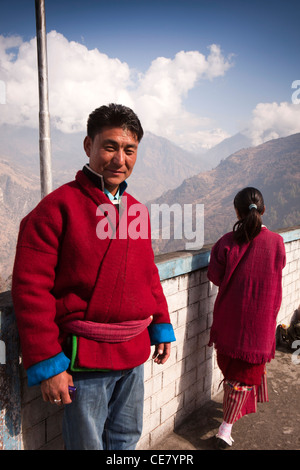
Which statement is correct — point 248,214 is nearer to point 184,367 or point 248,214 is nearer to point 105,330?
point 184,367

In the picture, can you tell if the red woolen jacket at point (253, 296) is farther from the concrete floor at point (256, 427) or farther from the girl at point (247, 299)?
the concrete floor at point (256, 427)

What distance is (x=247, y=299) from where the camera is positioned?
2.64 m

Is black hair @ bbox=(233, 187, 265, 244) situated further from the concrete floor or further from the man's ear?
the concrete floor

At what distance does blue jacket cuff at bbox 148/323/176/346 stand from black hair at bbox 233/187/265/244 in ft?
3.69

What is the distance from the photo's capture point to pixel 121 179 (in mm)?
1574

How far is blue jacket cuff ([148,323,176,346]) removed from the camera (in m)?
1.81

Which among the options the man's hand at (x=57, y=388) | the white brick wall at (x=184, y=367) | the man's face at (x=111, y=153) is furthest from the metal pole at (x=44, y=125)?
the man's hand at (x=57, y=388)

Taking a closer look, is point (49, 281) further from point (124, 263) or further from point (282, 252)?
point (282, 252)

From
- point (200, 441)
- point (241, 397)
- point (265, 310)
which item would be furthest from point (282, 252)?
point (200, 441)

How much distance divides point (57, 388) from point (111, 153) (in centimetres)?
99

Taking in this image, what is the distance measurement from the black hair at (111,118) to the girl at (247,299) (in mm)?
1362

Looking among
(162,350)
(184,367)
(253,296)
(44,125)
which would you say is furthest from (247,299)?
(44,125)

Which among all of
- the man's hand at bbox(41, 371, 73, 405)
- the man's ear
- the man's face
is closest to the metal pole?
the man's ear

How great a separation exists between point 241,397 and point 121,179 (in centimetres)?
212
